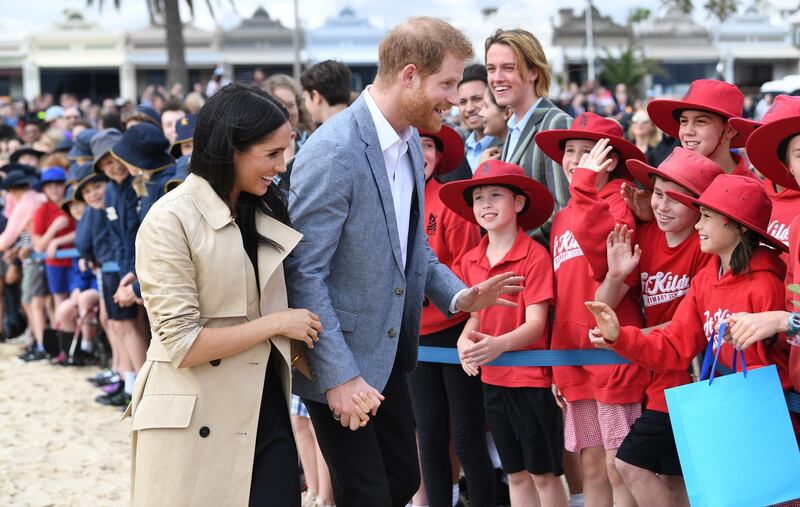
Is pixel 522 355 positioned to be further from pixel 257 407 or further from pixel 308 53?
pixel 308 53

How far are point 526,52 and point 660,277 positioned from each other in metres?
1.61

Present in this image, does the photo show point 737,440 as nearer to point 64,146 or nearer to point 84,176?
point 84,176

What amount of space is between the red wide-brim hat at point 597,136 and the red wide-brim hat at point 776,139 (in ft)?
2.04

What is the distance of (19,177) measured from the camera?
33.7 feet

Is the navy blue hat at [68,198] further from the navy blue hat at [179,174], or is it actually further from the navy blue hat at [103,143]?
the navy blue hat at [179,174]

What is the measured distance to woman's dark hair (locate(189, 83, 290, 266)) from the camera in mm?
3168

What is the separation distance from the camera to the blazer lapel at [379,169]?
353 cm

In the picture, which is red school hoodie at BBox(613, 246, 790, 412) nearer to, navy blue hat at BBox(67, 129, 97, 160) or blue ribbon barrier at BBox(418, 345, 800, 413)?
blue ribbon barrier at BBox(418, 345, 800, 413)

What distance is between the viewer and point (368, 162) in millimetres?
3518

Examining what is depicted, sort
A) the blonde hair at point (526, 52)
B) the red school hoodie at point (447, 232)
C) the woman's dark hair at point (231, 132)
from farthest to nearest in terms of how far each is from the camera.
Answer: the red school hoodie at point (447, 232), the blonde hair at point (526, 52), the woman's dark hair at point (231, 132)

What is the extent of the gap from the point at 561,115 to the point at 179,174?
9.31ft

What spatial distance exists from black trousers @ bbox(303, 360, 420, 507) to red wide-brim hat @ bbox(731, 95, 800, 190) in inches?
69.4

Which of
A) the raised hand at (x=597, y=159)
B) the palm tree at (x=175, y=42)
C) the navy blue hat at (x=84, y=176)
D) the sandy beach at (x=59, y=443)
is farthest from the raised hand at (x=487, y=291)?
the palm tree at (x=175, y=42)

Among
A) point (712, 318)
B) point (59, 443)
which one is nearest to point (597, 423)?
point (712, 318)
